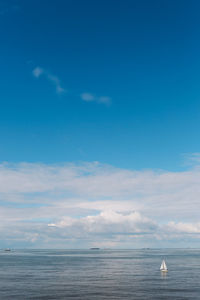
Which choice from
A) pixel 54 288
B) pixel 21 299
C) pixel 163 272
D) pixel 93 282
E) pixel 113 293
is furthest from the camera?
pixel 163 272

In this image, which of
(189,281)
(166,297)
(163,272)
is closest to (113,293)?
(166,297)

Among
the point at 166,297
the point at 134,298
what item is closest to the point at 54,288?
the point at 134,298

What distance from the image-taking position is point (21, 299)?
9744 centimetres

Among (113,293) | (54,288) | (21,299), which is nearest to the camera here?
(21,299)

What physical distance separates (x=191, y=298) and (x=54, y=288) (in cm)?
5149

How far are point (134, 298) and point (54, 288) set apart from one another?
3543cm

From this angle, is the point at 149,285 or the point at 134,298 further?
the point at 149,285

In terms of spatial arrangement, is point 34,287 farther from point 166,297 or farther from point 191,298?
point 191,298

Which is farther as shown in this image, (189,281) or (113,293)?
(189,281)

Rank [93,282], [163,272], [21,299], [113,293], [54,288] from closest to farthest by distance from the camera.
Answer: [21,299], [113,293], [54,288], [93,282], [163,272]

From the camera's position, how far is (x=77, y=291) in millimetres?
112125

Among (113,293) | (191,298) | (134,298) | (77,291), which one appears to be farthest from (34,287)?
(191,298)

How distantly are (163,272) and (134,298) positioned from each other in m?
80.1

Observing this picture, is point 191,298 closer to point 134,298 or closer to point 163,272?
point 134,298
